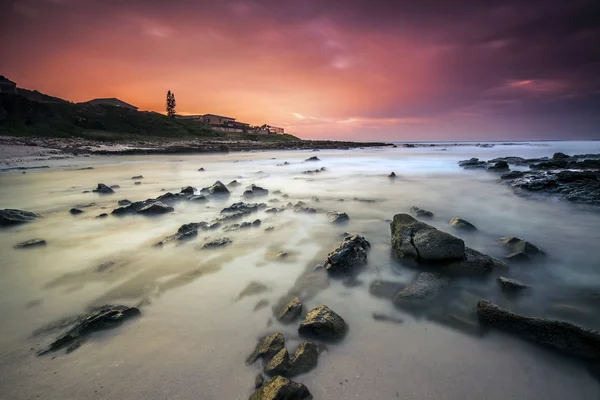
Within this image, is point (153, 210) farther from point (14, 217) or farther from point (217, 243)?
point (217, 243)

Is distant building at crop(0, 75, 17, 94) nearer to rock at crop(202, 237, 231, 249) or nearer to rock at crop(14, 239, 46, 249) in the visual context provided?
rock at crop(14, 239, 46, 249)

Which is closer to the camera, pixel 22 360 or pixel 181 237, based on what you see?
pixel 22 360

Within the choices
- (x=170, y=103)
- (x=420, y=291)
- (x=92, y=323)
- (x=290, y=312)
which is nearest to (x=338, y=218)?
(x=420, y=291)

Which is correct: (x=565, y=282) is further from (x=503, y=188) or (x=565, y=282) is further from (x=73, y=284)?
(x=503, y=188)

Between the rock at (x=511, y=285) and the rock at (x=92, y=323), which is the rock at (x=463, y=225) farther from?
the rock at (x=92, y=323)

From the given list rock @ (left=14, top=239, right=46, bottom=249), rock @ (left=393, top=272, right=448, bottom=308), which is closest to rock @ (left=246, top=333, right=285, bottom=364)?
rock @ (left=393, top=272, right=448, bottom=308)

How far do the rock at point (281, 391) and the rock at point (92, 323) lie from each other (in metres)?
1.55

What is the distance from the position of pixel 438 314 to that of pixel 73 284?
4.01 m

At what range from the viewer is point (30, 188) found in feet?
29.4

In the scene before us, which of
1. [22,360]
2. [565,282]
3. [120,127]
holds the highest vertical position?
[120,127]

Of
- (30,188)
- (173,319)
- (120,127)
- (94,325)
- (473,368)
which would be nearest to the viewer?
(473,368)

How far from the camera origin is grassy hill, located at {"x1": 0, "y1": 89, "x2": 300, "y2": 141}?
3234 centimetres

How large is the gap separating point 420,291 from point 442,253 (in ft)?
2.72

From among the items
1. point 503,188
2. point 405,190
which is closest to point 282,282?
point 405,190
